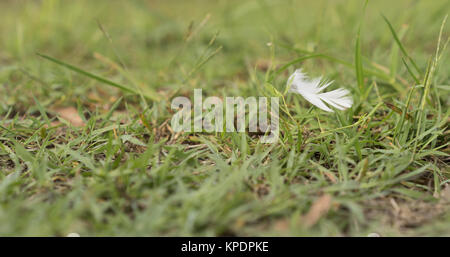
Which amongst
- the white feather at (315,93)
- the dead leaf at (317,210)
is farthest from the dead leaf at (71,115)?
the dead leaf at (317,210)

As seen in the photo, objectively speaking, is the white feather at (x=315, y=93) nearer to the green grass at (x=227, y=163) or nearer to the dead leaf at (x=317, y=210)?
the green grass at (x=227, y=163)

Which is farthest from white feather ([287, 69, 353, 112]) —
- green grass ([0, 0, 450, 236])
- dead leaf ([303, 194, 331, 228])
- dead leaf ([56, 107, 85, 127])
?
dead leaf ([56, 107, 85, 127])

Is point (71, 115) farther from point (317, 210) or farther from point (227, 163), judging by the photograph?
point (317, 210)

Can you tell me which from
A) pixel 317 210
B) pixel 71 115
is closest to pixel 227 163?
pixel 317 210

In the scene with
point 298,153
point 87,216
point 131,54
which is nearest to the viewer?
point 87,216

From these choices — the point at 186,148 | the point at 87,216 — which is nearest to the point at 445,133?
the point at 186,148

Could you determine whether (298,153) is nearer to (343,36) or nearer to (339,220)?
(339,220)
